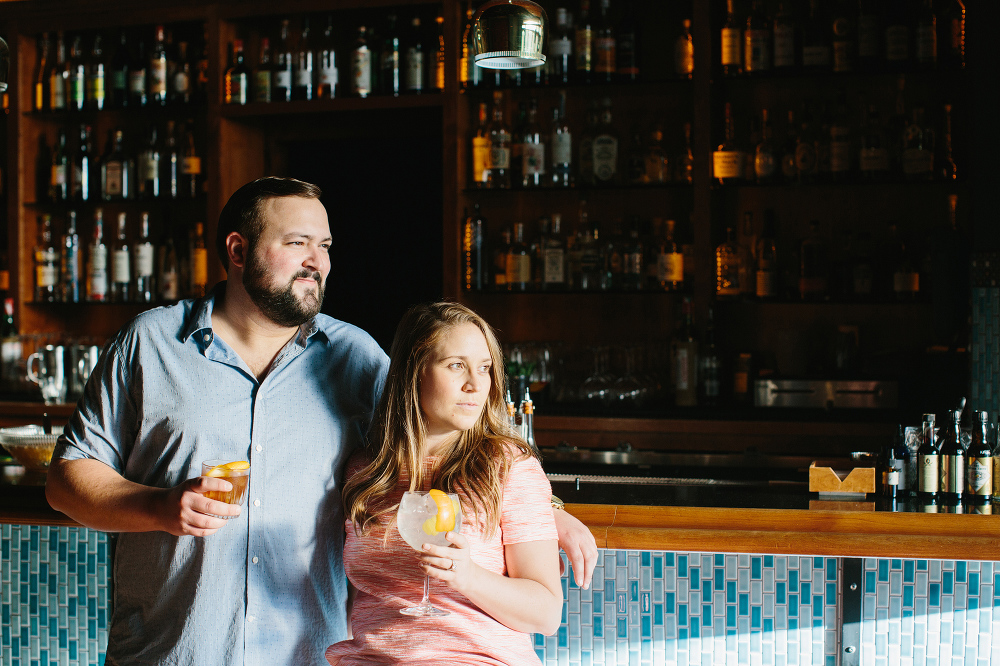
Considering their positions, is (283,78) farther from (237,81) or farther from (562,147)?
(562,147)

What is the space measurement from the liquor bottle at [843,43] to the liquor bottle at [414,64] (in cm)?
158

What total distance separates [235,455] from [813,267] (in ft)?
8.64

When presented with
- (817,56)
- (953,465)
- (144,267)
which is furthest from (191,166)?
(953,465)

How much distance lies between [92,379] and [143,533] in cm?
27

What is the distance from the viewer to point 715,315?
3.47 m

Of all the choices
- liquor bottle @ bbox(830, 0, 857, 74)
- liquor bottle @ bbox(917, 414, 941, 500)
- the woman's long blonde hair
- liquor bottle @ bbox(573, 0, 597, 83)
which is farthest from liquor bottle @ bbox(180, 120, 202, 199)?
liquor bottle @ bbox(917, 414, 941, 500)

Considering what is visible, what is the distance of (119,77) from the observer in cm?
404

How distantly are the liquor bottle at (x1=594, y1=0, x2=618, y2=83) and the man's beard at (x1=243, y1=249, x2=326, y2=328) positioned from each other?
2343mm

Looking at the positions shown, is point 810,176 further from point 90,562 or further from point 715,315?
point 90,562

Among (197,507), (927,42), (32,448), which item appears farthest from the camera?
(927,42)

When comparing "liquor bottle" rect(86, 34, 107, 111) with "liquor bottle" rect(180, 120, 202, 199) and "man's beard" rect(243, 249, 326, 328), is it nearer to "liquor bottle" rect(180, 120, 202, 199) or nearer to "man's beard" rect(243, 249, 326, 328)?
"liquor bottle" rect(180, 120, 202, 199)

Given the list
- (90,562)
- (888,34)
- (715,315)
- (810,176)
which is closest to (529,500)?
(90,562)

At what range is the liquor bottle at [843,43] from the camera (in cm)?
337

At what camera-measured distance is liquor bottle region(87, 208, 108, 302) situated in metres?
4.08
